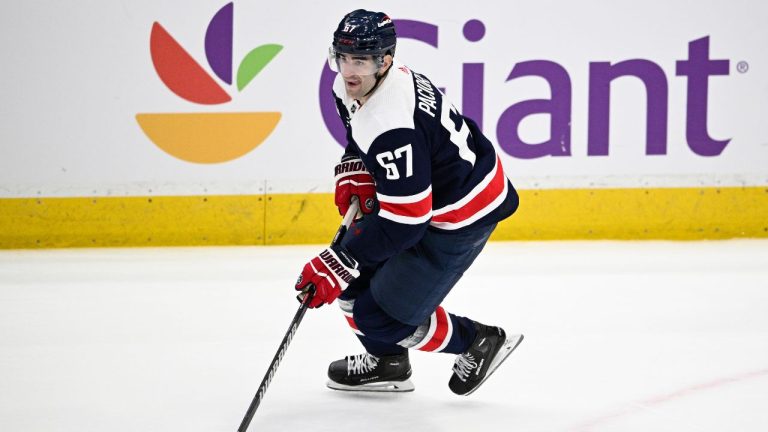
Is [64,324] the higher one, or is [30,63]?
[30,63]

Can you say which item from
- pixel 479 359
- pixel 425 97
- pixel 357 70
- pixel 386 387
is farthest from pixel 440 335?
pixel 357 70

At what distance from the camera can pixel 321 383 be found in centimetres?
263

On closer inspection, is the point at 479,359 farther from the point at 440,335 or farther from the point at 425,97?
the point at 425,97

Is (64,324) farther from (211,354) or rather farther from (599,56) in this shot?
(599,56)

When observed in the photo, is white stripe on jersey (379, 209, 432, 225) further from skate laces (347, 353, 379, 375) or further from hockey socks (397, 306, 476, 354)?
skate laces (347, 353, 379, 375)

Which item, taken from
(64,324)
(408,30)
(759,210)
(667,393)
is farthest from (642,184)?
(64,324)

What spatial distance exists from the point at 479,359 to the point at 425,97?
27.5 inches

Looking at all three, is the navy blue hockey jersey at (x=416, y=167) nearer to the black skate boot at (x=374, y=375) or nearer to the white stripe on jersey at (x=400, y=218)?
the white stripe on jersey at (x=400, y=218)

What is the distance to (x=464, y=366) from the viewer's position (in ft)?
8.06

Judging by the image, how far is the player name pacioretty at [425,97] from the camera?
2175mm

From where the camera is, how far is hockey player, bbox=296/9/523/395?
2088 millimetres

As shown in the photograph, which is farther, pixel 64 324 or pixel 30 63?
Result: pixel 30 63

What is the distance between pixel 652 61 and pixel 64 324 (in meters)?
3.18

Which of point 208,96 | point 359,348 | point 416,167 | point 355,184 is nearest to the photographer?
point 416,167
